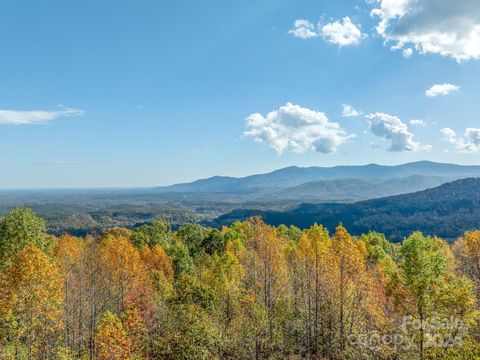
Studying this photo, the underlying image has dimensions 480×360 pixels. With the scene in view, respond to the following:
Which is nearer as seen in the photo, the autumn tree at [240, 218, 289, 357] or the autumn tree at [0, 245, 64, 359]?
the autumn tree at [0, 245, 64, 359]

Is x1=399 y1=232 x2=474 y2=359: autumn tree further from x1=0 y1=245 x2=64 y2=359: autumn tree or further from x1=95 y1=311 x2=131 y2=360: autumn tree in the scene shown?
x1=0 y1=245 x2=64 y2=359: autumn tree

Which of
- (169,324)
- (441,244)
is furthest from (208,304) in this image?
(441,244)

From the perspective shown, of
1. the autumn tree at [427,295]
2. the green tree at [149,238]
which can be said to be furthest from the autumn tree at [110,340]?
the green tree at [149,238]

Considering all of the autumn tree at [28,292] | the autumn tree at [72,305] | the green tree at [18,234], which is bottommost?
the autumn tree at [72,305]

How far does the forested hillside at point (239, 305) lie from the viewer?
2697cm

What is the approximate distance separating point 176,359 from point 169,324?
18.4 feet

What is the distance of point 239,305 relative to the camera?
5119 cm

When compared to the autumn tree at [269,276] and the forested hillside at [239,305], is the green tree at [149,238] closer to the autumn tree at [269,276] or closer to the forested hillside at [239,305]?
the forested hillside at [239,305]

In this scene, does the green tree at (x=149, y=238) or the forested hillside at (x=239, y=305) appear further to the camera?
the green tree at (x=149, y=238)

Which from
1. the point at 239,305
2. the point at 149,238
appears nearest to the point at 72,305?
the point at 239,305

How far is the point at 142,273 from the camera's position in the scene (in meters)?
55.0

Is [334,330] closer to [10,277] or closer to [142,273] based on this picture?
[142,273]

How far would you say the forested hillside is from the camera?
2697cm

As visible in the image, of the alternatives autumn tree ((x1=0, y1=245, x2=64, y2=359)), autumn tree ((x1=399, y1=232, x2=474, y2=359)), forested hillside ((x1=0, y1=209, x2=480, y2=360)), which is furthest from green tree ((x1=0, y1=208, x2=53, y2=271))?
autumn tree ((x1=399, y1=232, x2=474, y2=359))
